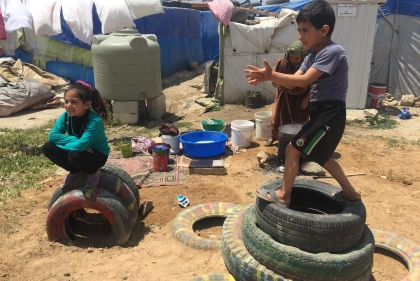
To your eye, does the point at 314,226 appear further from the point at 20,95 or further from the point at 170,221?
the point at 20,95

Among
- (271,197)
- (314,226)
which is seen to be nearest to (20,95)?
(271,197)

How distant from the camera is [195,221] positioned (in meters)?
3.77

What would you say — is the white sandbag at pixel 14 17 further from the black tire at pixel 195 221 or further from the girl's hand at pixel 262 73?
the girl's hand at pixel 262 73

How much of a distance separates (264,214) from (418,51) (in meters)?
9.12

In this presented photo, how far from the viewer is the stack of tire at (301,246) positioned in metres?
2.42

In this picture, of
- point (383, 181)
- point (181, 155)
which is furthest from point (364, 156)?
point (181, 155)

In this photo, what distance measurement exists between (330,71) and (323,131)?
44 centimetres

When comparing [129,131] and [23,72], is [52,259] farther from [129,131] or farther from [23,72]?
[23,72]

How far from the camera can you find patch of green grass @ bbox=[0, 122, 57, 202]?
468 centimetres

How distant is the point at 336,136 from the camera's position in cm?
275

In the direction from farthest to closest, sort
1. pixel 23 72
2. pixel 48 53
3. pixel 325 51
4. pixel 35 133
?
pixel 48 53
pixel 23 72
pixel 35 133
pixel 325 51

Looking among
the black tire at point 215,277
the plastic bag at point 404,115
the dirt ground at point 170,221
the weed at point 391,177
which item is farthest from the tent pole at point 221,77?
the black tire at point 215,277

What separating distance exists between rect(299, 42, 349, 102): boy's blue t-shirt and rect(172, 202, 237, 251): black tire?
158 cm

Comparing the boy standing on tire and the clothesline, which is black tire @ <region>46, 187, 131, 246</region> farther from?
the clothesline
